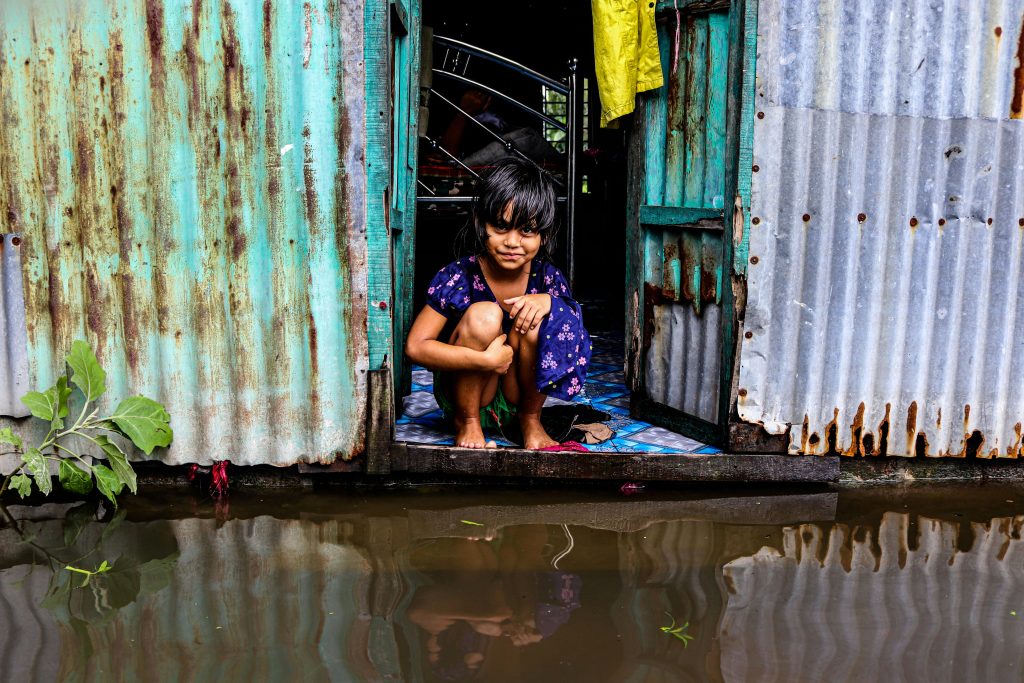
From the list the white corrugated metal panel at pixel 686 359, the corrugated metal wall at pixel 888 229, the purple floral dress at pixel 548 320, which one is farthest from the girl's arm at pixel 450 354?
the corrugated metal wall at pixel 888 229

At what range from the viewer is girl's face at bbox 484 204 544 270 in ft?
11.6

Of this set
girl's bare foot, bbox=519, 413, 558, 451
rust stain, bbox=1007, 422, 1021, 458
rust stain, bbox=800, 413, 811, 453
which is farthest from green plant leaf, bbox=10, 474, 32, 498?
rust stain, bbox=1007, 422, 1021, 458

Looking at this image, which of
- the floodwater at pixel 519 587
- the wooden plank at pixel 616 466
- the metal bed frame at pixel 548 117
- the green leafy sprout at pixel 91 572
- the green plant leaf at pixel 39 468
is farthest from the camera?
the metal bed frame at pixel 548 117

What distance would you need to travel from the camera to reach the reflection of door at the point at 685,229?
367cm

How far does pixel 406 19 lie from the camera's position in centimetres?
402

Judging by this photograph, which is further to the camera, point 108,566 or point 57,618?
point 108,566

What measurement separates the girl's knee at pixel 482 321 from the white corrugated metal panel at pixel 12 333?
1645 mm

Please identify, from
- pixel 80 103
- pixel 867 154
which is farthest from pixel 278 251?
pixel 867 154

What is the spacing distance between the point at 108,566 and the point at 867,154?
3.05 m

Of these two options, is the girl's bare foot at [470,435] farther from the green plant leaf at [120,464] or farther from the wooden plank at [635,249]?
the green plant leaf at [120,464]

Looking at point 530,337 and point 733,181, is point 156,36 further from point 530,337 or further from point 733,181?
point 733,181

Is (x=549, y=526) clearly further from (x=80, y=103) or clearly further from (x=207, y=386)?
(x=80, y=103)

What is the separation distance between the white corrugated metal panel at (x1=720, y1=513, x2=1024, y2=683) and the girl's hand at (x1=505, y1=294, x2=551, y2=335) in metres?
1.18

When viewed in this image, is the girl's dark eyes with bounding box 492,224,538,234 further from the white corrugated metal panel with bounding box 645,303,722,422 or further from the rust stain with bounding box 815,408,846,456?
the rust stain with bounding box 815,408,846,456
